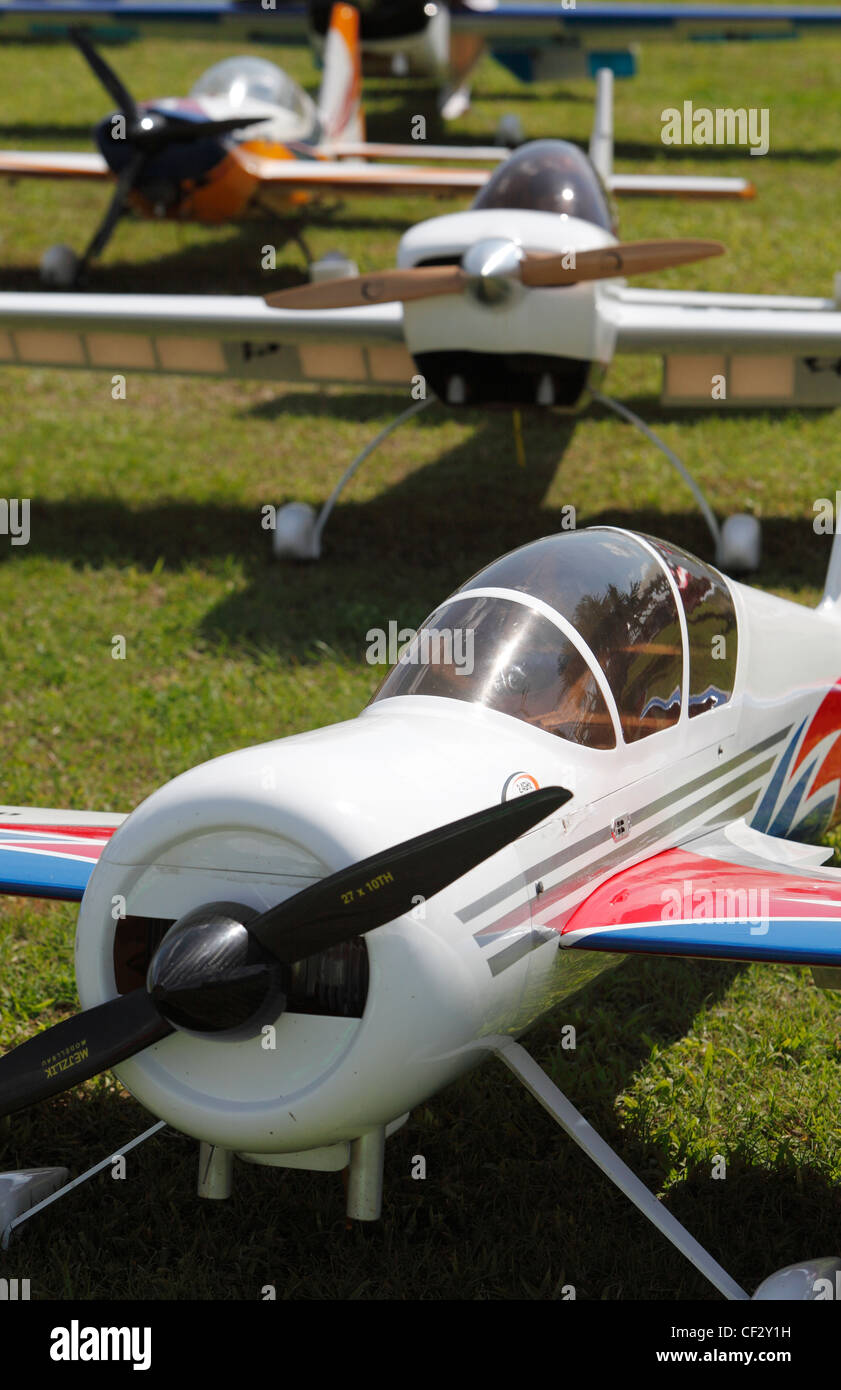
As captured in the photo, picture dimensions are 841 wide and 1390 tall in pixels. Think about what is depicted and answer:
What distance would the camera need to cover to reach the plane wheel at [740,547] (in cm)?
838

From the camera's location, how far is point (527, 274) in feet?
23.8

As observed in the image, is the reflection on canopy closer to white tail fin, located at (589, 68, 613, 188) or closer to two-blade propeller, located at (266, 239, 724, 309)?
two-blade propeller, located at (266, 239, 724, 309)

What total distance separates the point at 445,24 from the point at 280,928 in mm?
20601

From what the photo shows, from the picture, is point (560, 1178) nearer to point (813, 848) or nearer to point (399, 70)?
point (813, 848)

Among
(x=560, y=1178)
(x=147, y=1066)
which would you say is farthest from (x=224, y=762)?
(x=560, y=1178)

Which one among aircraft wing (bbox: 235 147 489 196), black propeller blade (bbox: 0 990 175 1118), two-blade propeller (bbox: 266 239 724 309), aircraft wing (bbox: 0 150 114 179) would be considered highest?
two-blade propeller (bbox: 266 239 724 309)

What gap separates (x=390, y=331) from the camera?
8703mm

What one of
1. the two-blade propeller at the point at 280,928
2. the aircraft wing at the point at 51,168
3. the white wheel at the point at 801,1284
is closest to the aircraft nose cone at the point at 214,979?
the two-blade propeller at the point at 280,928

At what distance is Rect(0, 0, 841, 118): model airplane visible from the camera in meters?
19.7

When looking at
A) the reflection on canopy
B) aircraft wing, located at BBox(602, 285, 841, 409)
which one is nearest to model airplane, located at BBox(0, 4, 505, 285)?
the reflection on canopy

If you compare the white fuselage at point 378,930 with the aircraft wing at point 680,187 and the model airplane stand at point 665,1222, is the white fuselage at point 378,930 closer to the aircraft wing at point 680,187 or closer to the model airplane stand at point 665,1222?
the model airplane stand at point 665,1222

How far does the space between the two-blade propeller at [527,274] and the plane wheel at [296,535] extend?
161 cm

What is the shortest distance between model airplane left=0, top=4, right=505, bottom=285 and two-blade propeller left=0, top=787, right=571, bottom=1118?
38.3 ft
